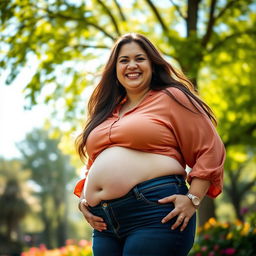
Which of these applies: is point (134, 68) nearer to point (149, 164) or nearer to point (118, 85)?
point (118, 85)

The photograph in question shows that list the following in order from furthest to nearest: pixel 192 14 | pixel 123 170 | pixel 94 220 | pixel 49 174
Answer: pixel 49 174, pixel 192 14, pixel 94 220, pixel 123 170

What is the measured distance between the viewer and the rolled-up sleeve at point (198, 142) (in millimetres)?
2352

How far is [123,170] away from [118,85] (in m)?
0.83

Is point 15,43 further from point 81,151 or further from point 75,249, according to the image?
point 81,151

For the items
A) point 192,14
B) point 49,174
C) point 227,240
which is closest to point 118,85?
point 227,240

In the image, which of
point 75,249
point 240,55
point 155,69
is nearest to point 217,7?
point 240,55

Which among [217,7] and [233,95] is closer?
[217,7]

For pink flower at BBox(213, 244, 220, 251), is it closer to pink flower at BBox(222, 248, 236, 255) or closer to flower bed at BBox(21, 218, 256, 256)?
flower bed at BBox(21, 218, 256, 256)

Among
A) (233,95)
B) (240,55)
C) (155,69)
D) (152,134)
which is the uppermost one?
(155,69)

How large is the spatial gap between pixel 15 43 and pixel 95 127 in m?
5.63

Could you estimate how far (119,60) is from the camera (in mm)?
2762

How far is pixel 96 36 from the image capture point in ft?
32.1

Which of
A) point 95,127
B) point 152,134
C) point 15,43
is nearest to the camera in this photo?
point 152,134

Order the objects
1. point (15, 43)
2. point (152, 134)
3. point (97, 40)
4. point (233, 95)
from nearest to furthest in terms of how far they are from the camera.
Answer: point (152, 134) < point (15, 43) < point (97, 40) < point (233, 95)
